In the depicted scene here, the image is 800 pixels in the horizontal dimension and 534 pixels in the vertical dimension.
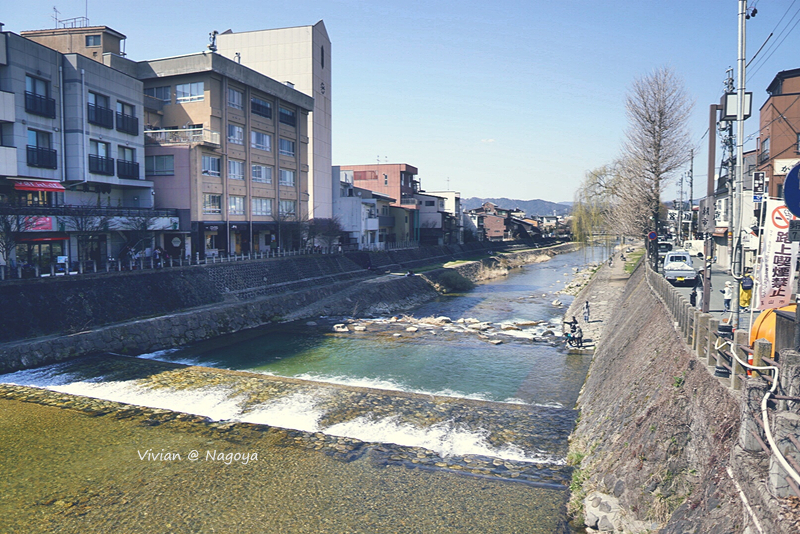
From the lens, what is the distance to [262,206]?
48.6 m

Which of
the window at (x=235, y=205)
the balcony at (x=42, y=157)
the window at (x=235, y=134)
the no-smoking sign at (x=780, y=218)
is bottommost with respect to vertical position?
the no-smoking sign at (x=780, y=218)

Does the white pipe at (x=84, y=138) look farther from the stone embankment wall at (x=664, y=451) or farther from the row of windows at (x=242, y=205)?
the stone embankment wall at (x=664, y=451)

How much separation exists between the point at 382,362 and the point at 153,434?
11900 millimetres

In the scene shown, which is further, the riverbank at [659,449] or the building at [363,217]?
the building at [363,217]

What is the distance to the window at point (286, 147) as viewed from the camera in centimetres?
5084

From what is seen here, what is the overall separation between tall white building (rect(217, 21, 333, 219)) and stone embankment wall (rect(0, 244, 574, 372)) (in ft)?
37.3

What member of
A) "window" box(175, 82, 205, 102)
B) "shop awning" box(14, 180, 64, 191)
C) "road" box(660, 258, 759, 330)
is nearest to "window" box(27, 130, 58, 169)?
"shop awning" box(14, 180, 64, 191)

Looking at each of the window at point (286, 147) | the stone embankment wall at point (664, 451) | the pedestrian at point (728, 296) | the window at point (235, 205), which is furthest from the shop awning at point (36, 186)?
the pedestrian at point (728, 296)

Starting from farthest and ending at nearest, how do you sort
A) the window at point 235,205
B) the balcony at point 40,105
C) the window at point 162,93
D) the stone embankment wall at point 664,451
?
the window at point 235,205, the window at point 162,93, the balcony at point 40,105, the stone embankment wall at point 664,451

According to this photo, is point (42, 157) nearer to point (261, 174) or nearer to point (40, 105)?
point (40, 105)

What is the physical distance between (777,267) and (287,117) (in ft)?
157

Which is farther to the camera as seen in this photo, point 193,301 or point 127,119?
point 127,119

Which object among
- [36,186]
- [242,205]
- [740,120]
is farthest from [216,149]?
[740,120]

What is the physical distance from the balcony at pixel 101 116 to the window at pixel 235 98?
10240mm
